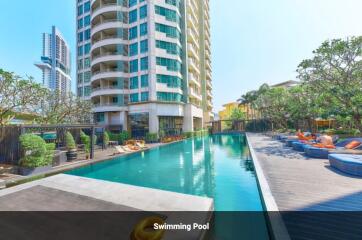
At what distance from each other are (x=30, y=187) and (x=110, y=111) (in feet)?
97.4

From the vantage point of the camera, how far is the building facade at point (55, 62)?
521ft

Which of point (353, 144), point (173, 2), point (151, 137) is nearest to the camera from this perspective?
point (353, 144)

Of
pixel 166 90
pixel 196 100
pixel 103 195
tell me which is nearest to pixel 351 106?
pixel 103 195

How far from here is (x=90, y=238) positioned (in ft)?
13.7

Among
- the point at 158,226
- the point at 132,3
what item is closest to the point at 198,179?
the point at 158,226

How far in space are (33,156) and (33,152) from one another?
274 mm

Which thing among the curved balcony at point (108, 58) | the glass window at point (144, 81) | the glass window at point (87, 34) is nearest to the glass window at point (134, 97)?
the glass window at point (144, 81)

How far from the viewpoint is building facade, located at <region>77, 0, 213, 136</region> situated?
34281 mm

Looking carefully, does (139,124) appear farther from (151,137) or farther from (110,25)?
(110,25)

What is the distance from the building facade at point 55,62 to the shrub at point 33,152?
165082 millimetres

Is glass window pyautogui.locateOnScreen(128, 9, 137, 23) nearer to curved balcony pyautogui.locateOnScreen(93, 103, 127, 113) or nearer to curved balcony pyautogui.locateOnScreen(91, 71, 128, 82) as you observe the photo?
curved balcony pyautogui.locateOnScreen(91, 71, 128, 82)

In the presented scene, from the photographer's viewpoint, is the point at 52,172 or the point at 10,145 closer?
the point at 52,172

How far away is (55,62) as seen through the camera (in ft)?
573

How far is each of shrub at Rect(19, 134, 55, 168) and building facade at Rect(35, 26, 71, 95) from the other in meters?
165
